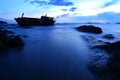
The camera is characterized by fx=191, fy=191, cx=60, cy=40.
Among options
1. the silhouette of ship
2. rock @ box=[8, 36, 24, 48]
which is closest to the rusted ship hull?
the silhouette of ship

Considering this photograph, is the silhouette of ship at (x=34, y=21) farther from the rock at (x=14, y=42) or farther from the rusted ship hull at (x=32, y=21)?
the rock at (x=14, y=42)

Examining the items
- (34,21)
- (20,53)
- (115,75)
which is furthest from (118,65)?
(34,21)

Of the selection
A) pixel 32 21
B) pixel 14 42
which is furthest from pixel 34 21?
pixel 14 42

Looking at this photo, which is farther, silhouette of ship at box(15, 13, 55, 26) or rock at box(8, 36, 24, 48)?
silhouette of ship at box(15, 13, 55, 26)

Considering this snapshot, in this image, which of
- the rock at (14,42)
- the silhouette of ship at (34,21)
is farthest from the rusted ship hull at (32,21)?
the rock at (14,42)

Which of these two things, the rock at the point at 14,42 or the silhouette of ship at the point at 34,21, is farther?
the silhouette of ship at the point at 34,21

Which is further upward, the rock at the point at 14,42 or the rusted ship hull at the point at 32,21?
the rock at the point at 14,42

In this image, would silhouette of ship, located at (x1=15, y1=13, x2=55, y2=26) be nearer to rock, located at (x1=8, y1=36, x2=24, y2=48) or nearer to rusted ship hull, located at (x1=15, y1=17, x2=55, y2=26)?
rusted ship hull, located at (x1=15, y1=17, x2=55, y2=26)

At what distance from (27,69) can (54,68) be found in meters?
1.72

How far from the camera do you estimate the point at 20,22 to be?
75.1m

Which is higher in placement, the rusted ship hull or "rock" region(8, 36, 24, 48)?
"rock" region(8, 36, 24, 48)

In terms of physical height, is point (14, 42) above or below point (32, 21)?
above

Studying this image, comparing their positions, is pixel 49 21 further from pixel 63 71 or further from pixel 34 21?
pixel 63 71

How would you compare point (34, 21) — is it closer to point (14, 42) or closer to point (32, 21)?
point (32, 21)
